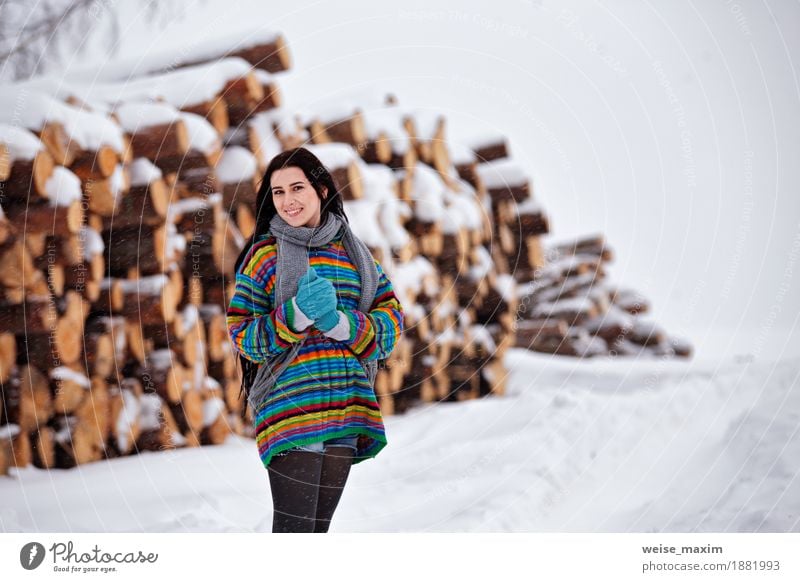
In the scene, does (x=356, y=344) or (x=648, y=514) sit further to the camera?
(x=648, y=514)

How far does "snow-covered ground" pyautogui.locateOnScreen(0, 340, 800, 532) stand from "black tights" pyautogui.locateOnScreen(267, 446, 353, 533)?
23.0 inches

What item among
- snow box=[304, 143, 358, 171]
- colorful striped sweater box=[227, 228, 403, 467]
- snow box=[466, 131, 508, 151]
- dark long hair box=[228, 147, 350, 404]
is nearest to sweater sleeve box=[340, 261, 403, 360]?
colorful striped sweater box=[227, 228, 403, 467]

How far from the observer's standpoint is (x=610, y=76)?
244 cm

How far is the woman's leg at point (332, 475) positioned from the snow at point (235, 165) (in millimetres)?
1125

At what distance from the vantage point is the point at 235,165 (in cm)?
238

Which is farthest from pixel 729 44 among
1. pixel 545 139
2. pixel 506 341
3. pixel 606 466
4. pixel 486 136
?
pixel 506 341

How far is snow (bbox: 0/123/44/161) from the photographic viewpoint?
2.04m

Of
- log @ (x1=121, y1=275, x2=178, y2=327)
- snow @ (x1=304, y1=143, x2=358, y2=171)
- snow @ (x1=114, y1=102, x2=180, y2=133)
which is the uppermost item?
snow @ (x1=114, y1=102, x2=180, y2=133)

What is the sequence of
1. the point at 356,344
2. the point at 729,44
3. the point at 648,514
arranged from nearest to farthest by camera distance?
the point at 356,344 → the point at 648,514 → the point at 729,44

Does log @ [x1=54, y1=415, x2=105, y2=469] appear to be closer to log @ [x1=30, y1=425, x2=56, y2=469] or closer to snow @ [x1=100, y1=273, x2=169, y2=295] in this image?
log @ [x1=30, y1=425, x2=56, y2=469]

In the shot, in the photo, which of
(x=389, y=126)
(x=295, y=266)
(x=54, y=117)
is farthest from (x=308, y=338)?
(x=389, y=126)

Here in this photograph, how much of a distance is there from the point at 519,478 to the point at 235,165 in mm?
1170
